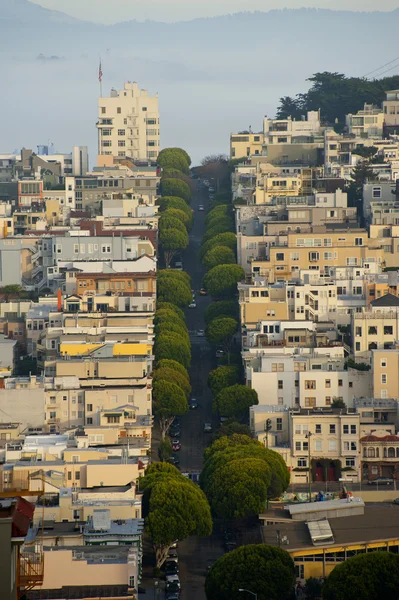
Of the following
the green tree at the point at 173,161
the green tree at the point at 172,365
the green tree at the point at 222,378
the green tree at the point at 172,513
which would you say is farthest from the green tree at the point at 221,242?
the green tree at the point at 172,513

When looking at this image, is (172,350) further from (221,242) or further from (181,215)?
(181,215)

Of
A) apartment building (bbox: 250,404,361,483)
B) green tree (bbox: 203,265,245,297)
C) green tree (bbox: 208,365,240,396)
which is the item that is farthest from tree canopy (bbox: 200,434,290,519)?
green tree (bbox: 203,265,245,297)

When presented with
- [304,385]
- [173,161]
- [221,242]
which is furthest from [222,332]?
[173,161]

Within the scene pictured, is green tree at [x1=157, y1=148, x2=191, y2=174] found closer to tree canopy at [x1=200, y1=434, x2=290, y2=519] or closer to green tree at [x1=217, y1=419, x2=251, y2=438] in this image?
green tree at [x1=217, y1=419, x2=251, y2=438]

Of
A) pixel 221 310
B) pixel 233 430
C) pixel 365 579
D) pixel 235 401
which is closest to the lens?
pixel 365 579

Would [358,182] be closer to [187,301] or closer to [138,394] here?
[187,301]

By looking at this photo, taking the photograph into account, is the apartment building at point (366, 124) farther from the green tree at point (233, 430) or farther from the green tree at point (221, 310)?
the green tree at point (233, 430)
